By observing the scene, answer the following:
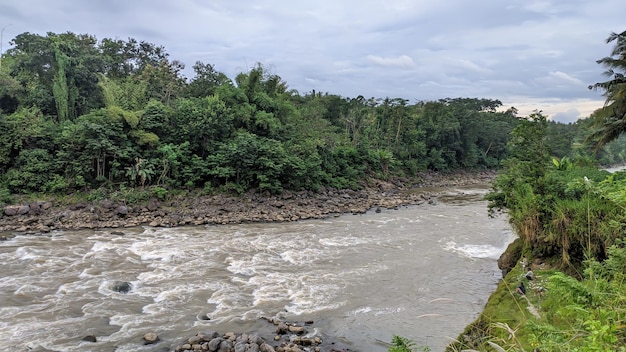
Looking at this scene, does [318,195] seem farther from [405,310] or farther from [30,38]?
[30,38]

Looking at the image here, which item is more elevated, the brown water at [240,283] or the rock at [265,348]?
the rock at [265,348]

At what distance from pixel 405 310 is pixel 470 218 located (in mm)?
13307

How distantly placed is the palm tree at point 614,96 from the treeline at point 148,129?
7.52 ft

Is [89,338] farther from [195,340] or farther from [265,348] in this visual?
[265,348]

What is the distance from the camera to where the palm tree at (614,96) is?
1438 centimetres

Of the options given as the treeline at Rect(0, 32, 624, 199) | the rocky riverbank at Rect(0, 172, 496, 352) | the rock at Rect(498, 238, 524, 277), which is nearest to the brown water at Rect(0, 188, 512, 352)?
the rocky riverbank at Rect(0, 172, 496, 352)

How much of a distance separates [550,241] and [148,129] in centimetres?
2128

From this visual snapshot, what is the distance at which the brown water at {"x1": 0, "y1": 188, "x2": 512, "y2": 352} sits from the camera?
8.64 metres

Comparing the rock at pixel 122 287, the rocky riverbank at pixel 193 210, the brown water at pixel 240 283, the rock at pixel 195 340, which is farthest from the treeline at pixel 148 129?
the rock at pixel 195 340

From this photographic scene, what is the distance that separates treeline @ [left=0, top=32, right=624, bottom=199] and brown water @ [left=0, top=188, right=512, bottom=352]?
17.3 ft

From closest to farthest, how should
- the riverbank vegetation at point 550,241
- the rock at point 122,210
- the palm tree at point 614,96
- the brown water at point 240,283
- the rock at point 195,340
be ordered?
the riverbank vegetation at point 550,241
the rock at point 195,340
the brown water at point 240,283
the palm tree at point 614,96
the rock at point 122,210

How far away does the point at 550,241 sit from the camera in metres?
8.52

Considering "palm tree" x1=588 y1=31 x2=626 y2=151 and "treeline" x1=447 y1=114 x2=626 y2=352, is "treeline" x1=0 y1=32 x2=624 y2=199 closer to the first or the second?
"palm tree" x1=588 y1=31 x2=626 y2=151

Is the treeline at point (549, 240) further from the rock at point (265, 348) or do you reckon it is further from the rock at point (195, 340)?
the rock at point (195, 340)
